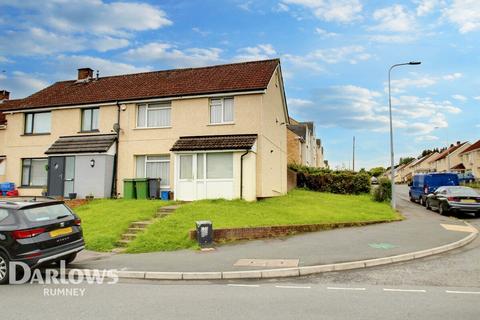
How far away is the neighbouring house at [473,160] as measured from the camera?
57434 mm

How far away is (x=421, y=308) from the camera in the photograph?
572 centimetres

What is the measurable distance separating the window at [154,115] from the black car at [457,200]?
14825 mm

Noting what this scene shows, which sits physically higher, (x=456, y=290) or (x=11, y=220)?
(x=11, y=220)

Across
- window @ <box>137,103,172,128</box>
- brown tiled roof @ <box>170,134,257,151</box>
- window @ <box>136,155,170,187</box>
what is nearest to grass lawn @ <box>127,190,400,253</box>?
brown tiled roof @ <box>170,134,257,151</box>

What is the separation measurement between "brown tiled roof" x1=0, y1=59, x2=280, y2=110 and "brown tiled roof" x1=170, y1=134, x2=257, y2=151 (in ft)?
7.64

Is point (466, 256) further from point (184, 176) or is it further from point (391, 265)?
point (184, 176)

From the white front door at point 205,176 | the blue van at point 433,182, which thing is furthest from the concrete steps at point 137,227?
the blue van at point 433,182

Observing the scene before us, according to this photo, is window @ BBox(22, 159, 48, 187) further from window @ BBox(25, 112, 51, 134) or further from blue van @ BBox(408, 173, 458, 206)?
blue van @ BBox(408, 173, 458, 206)

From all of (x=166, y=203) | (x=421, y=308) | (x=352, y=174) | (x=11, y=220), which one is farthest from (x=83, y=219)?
(x=352, y=174)

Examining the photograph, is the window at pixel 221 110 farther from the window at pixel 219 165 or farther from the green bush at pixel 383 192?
the green bush at pixel 383 192

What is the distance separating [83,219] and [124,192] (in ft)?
13.3

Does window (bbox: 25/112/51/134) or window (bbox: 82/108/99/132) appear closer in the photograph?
window (bbox: 82/108/99/132)

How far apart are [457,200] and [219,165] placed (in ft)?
38.7

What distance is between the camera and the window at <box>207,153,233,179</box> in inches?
692
